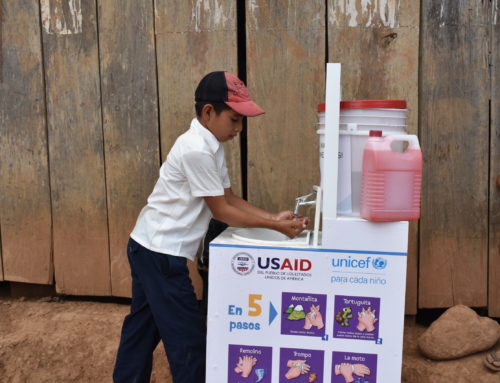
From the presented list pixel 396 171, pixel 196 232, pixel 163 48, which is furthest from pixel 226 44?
pixel 396 171

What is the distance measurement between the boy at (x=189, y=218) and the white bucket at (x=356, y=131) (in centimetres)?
21

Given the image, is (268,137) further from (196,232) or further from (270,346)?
(270,346)

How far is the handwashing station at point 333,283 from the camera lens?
6.42 ft

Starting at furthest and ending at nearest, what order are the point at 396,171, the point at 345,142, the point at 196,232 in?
the point at 196,232 < the point at 345,142 < the point at 396,171

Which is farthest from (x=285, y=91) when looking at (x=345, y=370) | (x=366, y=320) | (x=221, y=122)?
(x=345, y=370)

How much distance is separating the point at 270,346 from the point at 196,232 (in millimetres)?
536

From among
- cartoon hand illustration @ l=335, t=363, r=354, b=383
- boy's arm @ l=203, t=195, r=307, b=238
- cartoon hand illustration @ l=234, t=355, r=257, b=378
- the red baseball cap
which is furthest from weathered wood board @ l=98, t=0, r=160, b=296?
cartoon hand illustration @ l=335, t=363, r=354, b=383

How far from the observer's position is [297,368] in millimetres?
2057

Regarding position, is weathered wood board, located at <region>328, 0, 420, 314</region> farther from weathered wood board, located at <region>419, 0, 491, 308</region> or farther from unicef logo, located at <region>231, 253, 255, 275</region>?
unicef logo, located at <region>231, 253, 255, 275</region>

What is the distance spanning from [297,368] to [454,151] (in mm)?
1360

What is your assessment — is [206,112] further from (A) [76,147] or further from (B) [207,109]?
(A) [76,147]

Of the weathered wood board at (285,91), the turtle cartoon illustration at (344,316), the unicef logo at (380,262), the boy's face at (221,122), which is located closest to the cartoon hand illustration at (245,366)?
the turtle cartoon illustration at (344,316)

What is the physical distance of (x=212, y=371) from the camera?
209cm

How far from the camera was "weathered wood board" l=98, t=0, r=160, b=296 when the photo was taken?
2.92m
